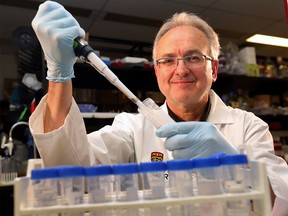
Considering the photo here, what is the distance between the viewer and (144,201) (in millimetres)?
480

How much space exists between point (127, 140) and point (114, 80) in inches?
17.1

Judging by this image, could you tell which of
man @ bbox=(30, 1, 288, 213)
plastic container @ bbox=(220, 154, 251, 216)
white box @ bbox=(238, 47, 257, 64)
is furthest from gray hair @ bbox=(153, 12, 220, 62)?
white box @ bbox=(238, 47, 257, 64)

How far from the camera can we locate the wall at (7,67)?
4.14m

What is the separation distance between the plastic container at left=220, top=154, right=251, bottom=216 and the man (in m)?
0.07

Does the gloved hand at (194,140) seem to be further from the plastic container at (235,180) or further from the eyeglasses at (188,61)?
the eyeglasses at (188,61)

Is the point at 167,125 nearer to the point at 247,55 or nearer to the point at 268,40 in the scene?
the point at 247,55

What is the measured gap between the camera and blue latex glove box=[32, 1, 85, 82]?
2.62 feet

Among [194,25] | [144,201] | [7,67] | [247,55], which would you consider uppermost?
[7,67]

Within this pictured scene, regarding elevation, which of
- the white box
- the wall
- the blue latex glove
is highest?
the wall

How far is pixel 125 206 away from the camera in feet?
1.54

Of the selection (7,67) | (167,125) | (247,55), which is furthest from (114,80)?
(7,67)

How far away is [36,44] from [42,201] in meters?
2.48

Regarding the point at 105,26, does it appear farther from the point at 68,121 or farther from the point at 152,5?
the point at 68,121

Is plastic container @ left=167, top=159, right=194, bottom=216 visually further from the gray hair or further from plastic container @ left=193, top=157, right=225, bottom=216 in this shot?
the gray hair
